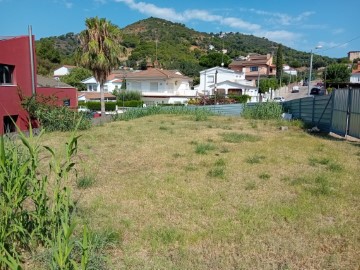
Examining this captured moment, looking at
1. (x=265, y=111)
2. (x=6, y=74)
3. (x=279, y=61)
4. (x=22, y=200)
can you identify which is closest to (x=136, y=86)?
(x=265, y=111)

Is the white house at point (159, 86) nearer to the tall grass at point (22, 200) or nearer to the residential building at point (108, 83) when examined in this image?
the residential building at point (108, 83)

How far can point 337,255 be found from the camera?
121 inches

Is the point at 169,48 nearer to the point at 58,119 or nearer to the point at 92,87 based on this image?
the point at 92,87

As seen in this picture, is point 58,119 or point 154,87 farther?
point 154,87

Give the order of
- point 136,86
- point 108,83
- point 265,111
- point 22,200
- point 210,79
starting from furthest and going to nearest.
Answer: point 108,83
point 210,79
point 136,86
point 265,111
point 22,200

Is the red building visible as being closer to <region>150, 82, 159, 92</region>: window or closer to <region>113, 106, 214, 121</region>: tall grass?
<region>113, 106, 214, 121</region>: tall grass

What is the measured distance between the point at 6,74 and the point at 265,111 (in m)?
15.1

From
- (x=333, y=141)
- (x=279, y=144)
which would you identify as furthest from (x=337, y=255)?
(x=333, y=141)

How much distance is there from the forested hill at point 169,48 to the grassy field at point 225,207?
4745 cm

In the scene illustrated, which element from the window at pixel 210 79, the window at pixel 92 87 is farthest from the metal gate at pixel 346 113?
the window at pixel 92 87

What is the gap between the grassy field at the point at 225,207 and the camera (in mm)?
3093

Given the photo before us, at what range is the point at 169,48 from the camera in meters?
87.8

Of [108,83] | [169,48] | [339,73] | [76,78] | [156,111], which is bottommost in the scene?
[156,111]

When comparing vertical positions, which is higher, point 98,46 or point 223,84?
point 98,46
